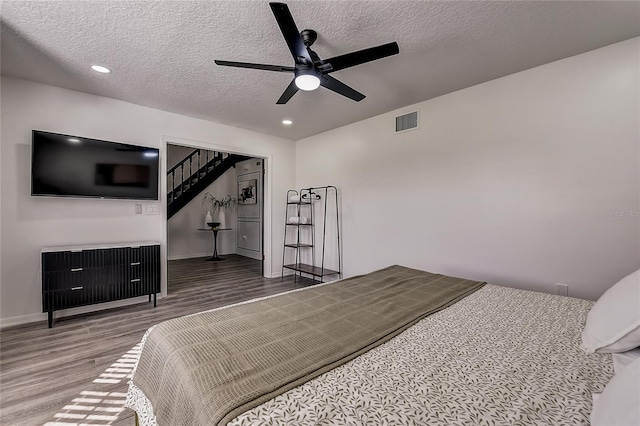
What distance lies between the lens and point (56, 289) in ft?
8.84

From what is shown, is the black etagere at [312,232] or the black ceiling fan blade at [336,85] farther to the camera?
the black etagere at [312,232]

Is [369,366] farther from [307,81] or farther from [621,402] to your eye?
[307,81]

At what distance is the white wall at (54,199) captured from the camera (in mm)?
2725

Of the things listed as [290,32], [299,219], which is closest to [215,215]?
[299,219]

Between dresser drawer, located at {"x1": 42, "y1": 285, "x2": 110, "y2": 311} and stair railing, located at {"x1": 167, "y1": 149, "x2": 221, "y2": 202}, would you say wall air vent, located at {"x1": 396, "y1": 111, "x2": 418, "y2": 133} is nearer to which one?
dresser drawer, located at {"x1": 42, "y1": 285, "x2": 110, "y2": 311}

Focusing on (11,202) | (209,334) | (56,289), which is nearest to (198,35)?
(209,334)

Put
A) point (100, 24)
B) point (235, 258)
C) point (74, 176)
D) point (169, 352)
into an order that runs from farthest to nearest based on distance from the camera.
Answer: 1. point (235, 258)
2. point (74, 176)
3. point (100, 24)
4. point (169, 352)

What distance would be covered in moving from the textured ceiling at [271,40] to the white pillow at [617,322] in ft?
5.91

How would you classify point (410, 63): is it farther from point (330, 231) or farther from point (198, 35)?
point (330, 231)

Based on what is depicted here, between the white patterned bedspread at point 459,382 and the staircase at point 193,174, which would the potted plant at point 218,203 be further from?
the white patterned bedspread at point 459,382

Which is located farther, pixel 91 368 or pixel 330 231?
pixel 330 231

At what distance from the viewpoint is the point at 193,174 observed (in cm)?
680

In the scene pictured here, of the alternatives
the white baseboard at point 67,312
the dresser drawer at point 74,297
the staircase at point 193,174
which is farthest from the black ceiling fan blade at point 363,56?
the staircase at point 193,174

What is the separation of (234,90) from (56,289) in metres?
2.76
